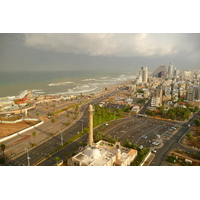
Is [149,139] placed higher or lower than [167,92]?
lower

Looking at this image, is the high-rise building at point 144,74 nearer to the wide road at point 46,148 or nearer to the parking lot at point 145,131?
the parking lot at point 145,131

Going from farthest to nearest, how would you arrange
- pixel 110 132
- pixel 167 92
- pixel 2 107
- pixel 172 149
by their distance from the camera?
pixel 167 92 < pixel 2 107 < pixel 110 132 < pixel 172 149

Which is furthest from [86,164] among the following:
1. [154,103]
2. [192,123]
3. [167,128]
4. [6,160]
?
[154,103]

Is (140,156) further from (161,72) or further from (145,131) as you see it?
(161,72)

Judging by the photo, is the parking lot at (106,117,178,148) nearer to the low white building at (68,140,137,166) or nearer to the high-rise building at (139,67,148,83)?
the low white building at (68,140,137,166)

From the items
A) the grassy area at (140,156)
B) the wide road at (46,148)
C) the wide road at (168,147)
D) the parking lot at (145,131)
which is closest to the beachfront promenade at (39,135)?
the wide road at (46,148)

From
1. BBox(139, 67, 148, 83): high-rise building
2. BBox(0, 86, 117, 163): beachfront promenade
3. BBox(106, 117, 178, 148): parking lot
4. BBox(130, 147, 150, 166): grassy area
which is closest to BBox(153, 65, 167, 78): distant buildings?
BBox(139, 67, 148, 83): high-rise building

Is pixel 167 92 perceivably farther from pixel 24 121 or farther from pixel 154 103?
pixel 24 121

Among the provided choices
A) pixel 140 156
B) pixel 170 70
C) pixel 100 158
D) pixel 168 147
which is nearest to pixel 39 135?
pixel 100 158
